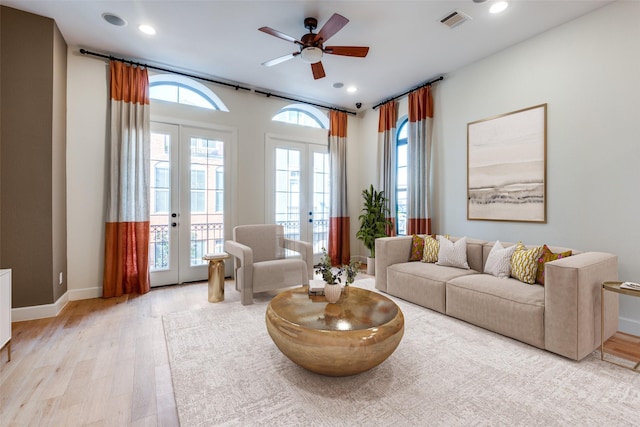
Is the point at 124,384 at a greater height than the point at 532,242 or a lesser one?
lesser

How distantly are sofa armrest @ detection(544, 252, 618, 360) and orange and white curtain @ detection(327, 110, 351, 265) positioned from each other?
3.76 metres

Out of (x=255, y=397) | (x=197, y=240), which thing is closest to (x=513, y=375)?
(x=255, y=397)

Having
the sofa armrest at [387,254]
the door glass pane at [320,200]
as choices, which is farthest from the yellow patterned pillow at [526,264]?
the door glass pane at [320,200]

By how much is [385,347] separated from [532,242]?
2.70 m

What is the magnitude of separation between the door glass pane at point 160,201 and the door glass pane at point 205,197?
0.32m

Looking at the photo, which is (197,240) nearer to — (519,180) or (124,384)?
(124,384)

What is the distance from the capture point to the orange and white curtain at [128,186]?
12.3 feet

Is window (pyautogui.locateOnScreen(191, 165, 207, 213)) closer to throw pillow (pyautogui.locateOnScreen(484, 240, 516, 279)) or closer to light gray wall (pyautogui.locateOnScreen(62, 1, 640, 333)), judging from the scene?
light gray wall (pyautogui.locateOnScreen(62, 1, 640, 333))

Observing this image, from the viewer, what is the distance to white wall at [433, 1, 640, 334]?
271cm

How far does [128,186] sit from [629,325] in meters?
5.69

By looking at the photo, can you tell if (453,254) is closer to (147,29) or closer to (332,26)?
(332,26)

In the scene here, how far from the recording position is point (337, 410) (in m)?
Answer: 1.65

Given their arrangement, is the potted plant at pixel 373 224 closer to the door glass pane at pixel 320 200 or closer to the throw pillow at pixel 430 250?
the door glass pane at pixel 320 200

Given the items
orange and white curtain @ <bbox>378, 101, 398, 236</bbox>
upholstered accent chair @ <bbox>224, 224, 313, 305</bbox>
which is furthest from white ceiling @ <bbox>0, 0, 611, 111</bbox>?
upholstered accent chair @ <bbox>224, 224, 313, 305</bbox>
